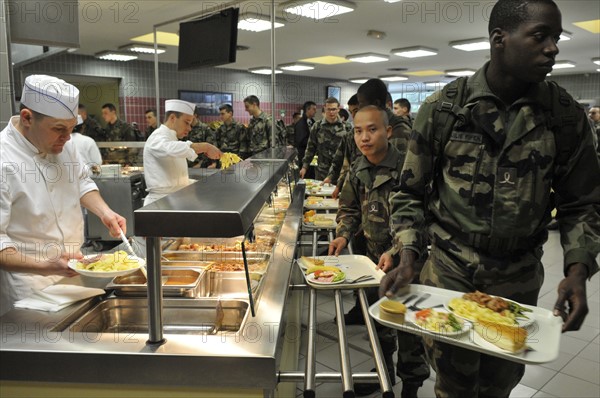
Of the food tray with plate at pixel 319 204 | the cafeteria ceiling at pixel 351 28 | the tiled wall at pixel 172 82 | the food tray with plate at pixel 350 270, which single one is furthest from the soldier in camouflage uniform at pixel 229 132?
the food tray with plate at pixel 350 270

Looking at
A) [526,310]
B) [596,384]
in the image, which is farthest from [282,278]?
[596,384]

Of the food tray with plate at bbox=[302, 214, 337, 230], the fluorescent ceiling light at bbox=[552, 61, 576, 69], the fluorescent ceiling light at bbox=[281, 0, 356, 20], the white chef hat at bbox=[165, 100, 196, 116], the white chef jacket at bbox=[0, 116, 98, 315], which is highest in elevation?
the fluorescent ceiling light at bbox=[552, 61, 576, 69]

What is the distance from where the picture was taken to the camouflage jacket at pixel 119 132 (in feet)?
28.0

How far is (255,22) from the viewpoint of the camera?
682cm

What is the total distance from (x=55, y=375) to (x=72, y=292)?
0.42m

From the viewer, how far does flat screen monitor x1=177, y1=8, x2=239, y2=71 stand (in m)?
4.23

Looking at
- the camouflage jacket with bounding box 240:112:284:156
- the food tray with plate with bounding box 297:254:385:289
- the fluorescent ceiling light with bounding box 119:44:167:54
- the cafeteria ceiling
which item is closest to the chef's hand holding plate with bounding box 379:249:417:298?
the food tray with plate with bounding box 297:254:385:289

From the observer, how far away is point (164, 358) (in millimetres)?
1133

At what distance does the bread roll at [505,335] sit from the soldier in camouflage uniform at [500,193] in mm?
217

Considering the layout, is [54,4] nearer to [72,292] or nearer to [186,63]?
[72,292]

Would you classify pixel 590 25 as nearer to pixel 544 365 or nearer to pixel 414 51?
pixel 414 51

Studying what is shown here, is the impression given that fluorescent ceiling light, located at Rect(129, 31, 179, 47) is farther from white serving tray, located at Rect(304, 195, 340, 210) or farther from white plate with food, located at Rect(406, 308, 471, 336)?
white plate with food, located at Rect(406, 308, 471, 336)

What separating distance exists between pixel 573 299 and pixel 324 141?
17.5 feet

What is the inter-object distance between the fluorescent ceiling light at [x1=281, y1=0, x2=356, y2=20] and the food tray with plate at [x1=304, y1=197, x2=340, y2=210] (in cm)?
256
